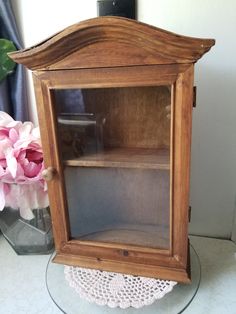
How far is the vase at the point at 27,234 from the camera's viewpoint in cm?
86

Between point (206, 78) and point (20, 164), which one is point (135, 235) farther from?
point (206, 78)

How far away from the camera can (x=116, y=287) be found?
68cm

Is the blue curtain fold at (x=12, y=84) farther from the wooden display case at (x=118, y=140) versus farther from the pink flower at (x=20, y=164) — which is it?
the wooden display case at (x=118, y=140)

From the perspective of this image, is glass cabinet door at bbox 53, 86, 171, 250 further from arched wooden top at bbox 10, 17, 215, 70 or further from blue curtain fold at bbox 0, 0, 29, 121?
blue curtain fold at bbox 0, 0, 29, 121

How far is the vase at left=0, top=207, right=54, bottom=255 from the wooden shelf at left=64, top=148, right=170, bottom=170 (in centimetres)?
31

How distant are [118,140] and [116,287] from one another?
362 mm

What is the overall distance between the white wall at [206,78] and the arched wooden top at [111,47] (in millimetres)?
305

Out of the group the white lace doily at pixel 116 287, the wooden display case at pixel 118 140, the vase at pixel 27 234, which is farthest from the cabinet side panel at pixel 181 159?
the vase at pixel 27 234

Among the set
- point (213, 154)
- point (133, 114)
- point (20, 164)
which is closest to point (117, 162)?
point (133, 114)

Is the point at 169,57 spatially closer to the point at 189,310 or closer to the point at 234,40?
the point at 234,40

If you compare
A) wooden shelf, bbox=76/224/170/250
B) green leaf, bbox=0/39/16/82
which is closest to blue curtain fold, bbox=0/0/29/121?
green leaf, bbox=0/39/16/82

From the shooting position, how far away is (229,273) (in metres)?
0.76

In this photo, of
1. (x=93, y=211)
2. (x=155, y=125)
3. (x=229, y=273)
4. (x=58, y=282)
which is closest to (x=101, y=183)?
(x=93, y=211)

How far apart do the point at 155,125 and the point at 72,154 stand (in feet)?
0.67
